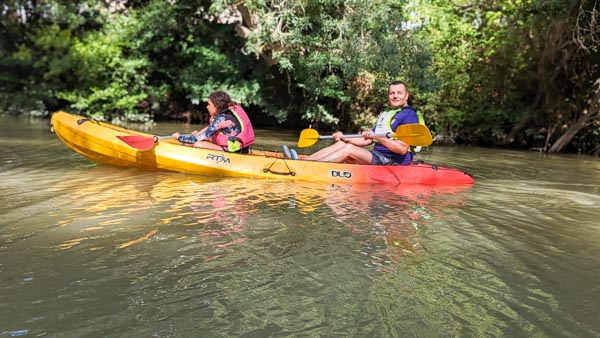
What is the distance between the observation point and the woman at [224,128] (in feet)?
21.6

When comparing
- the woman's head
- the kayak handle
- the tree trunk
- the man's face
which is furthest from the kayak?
the tree trunk

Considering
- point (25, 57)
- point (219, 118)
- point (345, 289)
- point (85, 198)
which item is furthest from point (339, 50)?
point (25, 57)

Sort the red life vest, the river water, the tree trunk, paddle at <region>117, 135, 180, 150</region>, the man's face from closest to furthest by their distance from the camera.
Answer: the river water → the man's face → paddle at <region>117, 135, 180, 150</region> → the red life vest → the tree trunk

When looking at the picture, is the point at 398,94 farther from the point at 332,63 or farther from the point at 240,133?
the point at 332,63

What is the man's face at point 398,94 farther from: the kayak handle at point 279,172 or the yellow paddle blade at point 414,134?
the kayak handle at point 279,172

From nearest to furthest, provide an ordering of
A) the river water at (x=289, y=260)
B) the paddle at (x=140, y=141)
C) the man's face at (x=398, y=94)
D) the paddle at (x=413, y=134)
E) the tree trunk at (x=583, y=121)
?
the river water at (x=289, y=260) → the paddle at (x=413, y=134) → the man's face at (x=398, y=94) → the paddle at (x=140, y=141) → the tree trunk at (x=583, y=121)

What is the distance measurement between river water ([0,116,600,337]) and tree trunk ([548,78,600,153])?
621 cm

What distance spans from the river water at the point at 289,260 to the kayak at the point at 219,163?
0.30m

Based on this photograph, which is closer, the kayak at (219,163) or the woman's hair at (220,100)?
the kayak at (219,163)

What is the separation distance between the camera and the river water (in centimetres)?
249

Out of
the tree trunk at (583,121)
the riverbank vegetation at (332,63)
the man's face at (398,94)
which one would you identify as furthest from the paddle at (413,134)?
the tree trunk at (583,121)

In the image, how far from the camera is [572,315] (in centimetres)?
265

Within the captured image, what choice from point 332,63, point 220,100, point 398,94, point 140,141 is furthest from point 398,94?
point 332,63

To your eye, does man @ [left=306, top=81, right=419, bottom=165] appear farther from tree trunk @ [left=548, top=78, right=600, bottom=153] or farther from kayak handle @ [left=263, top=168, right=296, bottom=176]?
tree trunk @ [left=548, top=78, right=600, bottom=153]
